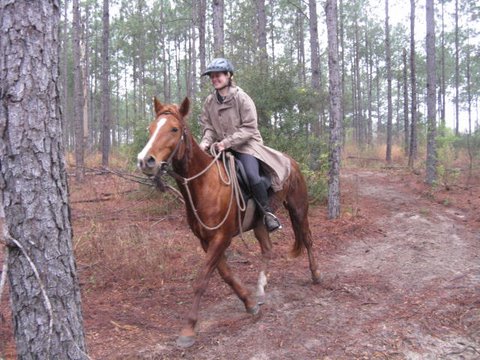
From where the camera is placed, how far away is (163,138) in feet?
12.6

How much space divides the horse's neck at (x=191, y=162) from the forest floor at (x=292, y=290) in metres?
1.75

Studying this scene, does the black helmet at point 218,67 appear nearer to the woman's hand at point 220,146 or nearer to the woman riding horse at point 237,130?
the woman riding horse at point 237,130

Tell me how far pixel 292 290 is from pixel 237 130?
93.8 inches

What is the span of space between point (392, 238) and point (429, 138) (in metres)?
6.68

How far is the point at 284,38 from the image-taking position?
30.1 metres

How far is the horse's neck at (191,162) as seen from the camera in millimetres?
4312

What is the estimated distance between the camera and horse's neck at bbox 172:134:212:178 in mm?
4312

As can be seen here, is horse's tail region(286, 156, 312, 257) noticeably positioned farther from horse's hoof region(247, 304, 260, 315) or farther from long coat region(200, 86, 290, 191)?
horse's hoof region(247, 304, 260, 315)

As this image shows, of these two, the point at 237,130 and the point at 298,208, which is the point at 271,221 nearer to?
the point at 298,208

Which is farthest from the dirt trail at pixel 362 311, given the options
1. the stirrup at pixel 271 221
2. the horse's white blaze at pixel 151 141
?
the horse's white blaze at pixel 151 141

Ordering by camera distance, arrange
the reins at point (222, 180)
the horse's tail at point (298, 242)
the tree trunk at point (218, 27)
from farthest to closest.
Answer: the tree trunk at point (218, 27), the horse's tail at point (298, 242), the reins at point (222, 180)

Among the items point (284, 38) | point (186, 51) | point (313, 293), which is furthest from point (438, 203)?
point (186, 51)

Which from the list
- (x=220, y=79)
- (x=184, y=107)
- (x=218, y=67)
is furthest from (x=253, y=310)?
(x=218, y=67)

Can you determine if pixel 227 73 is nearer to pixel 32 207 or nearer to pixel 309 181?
pixel 32 207
